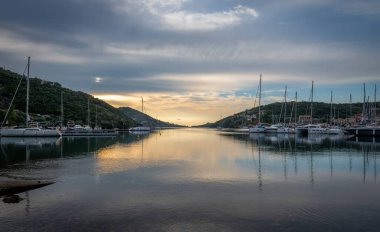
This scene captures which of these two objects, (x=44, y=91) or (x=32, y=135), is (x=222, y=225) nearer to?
(x=32, y=135)

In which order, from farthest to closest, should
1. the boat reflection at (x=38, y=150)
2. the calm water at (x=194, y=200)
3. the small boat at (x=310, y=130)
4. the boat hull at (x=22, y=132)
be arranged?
the small boat at (x=310, y=130), the boat hull at (x=22, y=132), the boat reflection at (x=38, y=150), the calm water at (x=194, y=200)

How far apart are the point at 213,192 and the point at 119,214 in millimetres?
8571

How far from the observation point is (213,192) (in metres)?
26.1

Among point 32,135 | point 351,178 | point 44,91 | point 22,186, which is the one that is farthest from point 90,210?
point 44,91

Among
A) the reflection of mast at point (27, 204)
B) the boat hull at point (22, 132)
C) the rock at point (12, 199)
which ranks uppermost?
the boat hull at point (22, 132)

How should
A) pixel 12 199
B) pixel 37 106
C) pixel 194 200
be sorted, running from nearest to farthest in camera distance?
pixel 12 199 < pixel 194 200 < pixel 37 106

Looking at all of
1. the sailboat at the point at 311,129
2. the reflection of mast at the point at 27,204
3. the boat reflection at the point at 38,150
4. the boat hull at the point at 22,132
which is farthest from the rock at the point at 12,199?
the sailboat at the point at 311,129

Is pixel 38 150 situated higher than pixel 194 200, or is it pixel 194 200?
pixel 38 150

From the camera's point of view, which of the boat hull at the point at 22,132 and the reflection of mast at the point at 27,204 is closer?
the reflection of mast at the point at 27,204

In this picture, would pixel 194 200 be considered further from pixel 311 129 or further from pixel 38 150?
pixel 311 129

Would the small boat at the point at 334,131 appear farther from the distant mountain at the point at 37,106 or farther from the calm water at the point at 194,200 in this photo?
the calm water at the point at 194,200

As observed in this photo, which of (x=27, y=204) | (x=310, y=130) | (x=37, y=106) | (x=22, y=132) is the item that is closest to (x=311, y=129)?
(x=310, y=130)

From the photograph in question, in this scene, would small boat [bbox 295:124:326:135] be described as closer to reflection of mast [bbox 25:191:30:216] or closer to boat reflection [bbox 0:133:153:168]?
boat reflection [bbox 0:133:153:168]

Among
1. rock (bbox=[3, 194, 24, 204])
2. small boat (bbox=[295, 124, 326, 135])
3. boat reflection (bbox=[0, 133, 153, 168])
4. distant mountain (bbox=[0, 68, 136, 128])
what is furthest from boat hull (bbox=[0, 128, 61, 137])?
small boat (bbox=[295, 124, 326, 135])
